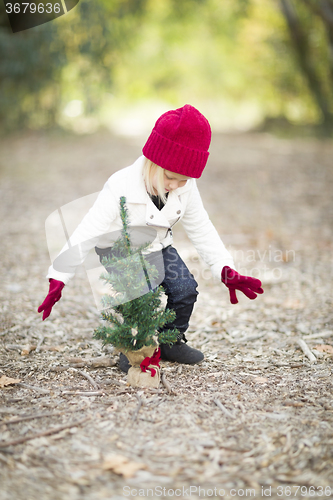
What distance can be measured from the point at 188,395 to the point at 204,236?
2.87ft

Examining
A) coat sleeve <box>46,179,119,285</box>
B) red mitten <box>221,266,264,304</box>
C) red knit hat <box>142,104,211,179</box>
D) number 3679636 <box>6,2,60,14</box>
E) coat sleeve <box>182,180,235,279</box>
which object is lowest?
red mitten <box>221,266,264,304</box>

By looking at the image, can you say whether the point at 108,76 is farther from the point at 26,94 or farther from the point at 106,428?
the point at 106,428

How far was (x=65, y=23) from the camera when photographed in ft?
33.2

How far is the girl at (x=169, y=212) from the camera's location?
2213 mm

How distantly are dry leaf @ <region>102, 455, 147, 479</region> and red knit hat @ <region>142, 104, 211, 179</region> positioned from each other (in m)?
1.30

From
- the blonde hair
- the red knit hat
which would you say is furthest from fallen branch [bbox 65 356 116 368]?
the red knit hat

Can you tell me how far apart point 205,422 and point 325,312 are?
190cm

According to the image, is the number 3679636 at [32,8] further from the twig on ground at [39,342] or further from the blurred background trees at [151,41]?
the twig on ground at [39,342]

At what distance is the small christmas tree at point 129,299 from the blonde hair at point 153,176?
157mm

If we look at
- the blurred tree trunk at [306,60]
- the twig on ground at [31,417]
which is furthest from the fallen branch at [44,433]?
the blurred tree trunk at [306,60]

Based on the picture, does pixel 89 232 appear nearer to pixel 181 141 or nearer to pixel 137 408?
pixel 181 141

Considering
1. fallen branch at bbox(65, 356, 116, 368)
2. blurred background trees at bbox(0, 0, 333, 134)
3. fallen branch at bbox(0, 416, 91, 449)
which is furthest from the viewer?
blurred background trees at bbox(0, 0, 333, 134)

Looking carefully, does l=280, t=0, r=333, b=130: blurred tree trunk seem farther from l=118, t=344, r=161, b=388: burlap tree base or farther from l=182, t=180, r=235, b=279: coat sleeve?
l=118, t=344, r=161, b=388: burlap tree base

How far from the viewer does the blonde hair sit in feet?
7.55
